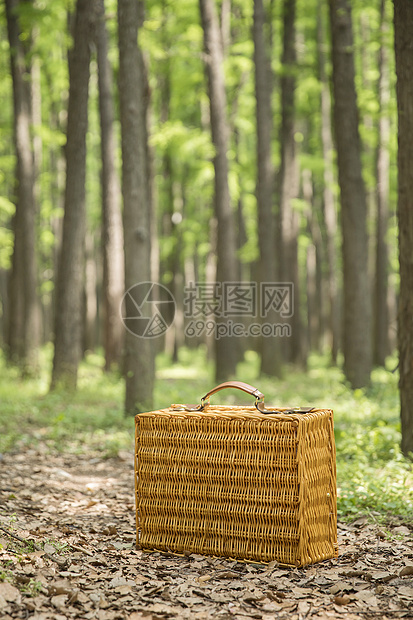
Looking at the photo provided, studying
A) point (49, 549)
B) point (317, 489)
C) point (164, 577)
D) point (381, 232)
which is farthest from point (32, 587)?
point (381, 232)

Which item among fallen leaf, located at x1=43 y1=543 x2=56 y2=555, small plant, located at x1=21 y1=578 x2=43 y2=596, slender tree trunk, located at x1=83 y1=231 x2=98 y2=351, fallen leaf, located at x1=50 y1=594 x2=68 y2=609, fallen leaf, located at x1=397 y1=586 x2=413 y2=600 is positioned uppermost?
slender tree trunk, located at x1=83 y1=231 x2=98 y2=351

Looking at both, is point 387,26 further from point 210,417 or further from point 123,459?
point 210,417

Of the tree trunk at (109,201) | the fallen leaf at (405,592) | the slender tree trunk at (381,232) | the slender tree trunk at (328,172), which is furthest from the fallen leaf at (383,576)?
the slender tree trunk at (328,172)

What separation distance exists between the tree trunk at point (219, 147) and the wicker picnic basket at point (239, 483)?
10334 mm

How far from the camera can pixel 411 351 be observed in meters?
6.12

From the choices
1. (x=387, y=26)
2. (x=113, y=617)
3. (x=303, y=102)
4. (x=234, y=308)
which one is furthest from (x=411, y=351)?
(x=303, y=102)

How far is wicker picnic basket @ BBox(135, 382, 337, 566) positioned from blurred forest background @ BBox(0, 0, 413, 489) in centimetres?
256

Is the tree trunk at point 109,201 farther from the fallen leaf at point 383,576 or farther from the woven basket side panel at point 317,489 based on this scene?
the fallen leaf at point 383,576

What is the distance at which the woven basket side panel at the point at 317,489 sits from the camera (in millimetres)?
3779

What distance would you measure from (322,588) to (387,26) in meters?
16.0

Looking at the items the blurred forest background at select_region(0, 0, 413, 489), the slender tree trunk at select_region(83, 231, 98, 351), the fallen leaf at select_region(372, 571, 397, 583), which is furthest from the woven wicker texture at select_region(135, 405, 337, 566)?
the slender tree trunk at select_region(83, 231, 98, 351)

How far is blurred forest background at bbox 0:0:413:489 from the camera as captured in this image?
952cm

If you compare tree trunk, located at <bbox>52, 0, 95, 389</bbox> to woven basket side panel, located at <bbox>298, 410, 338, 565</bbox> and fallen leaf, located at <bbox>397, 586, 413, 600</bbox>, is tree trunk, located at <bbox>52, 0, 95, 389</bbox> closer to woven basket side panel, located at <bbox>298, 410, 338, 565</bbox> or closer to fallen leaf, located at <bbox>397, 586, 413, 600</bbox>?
woven basket side panel, located at <bbox>298, 410, 338, 565</bbox>

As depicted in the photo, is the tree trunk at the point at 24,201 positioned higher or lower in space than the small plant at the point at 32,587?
higher
